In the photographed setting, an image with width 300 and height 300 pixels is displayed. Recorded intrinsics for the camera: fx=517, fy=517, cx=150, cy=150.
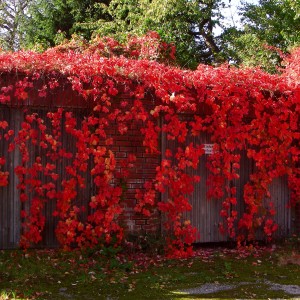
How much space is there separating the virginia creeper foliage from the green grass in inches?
17.5

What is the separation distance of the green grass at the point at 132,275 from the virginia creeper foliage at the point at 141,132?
1.46 feet

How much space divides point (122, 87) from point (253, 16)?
1369 cm

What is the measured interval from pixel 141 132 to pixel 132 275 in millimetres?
2305

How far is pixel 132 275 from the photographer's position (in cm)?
677

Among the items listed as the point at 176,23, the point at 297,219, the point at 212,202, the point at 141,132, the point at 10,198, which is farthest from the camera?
the point at 176,23

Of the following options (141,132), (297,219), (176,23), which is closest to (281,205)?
(297,219)

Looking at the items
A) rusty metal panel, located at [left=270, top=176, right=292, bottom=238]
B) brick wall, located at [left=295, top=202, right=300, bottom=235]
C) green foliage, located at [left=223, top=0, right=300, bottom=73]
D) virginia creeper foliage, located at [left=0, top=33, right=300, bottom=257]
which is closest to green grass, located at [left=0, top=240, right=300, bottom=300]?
virginia creeper foliage, located at [left=0, top=33, right=300, bottom=257]

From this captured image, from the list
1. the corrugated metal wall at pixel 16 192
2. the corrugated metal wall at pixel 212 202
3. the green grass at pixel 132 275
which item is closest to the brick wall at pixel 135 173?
the corrugated metal wall at pixel 212 202

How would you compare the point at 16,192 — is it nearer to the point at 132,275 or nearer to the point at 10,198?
the point at 10,198

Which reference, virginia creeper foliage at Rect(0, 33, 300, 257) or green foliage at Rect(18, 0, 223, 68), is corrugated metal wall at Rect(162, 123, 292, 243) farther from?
green foliage at Rect(18, 0, 223, 68)

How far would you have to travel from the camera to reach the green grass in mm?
5887

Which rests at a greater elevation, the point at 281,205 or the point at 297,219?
the point at 281,205

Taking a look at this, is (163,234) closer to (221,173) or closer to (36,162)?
(221,173)

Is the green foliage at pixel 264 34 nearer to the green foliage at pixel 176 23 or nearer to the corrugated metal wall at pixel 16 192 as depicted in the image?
the green foliage at pixel 176 23
